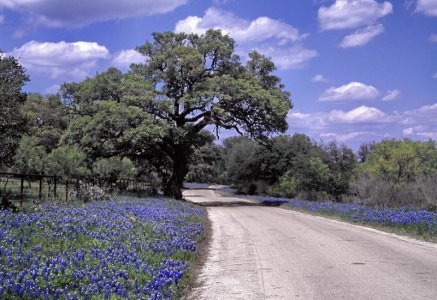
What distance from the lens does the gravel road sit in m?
8.12

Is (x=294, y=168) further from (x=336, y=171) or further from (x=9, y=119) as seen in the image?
(x=9, y=119)

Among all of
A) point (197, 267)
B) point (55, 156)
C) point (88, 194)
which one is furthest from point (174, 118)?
point (197, 267)

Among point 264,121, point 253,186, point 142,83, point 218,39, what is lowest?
point 253,186

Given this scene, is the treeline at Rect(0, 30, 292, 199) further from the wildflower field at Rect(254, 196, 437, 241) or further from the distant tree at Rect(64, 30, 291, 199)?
the wildflower field at Rect(254, 196, 437, 241)

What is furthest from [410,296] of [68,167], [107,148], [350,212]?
[107,148]

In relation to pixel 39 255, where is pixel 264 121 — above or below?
above

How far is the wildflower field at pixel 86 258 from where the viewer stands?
20.8ft

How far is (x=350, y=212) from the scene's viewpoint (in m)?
24.4

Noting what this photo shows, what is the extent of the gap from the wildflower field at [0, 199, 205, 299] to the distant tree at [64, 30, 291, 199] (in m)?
21.1

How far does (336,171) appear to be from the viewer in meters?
55.7

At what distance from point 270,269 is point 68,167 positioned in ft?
62.0

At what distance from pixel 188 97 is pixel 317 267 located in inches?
1029

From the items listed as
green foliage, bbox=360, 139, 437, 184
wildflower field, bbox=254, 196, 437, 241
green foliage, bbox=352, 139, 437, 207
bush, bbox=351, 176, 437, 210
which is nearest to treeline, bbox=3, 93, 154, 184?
wildflower field, bbox=254, 196, 437, 241

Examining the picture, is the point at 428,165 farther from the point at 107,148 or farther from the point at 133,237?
the point at 133,237
